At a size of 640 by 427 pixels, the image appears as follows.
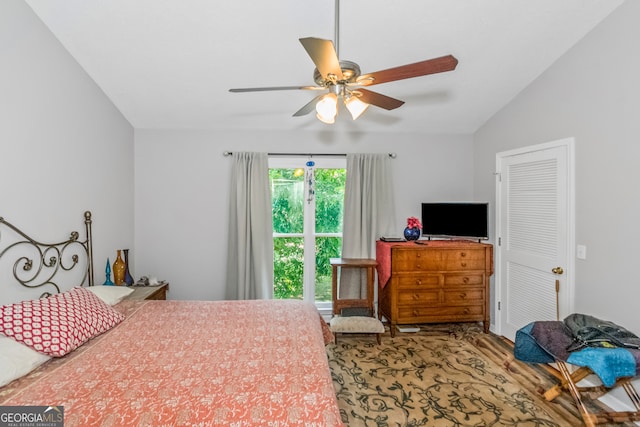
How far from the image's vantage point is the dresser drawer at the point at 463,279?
3.70 metres

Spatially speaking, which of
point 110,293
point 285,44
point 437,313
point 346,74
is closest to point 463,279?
point 437,313

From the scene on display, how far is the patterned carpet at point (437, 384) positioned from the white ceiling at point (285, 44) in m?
2.62

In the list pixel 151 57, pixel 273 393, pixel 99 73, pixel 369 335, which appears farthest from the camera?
pixel 369 335

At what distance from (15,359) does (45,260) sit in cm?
120

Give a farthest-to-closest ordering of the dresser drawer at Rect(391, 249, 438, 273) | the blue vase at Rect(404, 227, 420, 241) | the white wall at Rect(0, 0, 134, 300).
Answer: the blue vase at Rect(404, 227, 420, 241) < the dresser drawer at Rect(391, 249, 438, 273) < the white wall at Rect(0, 0, 134, 300)

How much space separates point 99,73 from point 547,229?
445cm

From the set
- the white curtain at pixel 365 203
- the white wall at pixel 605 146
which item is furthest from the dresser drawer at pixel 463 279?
the white wall at pixel 605 146

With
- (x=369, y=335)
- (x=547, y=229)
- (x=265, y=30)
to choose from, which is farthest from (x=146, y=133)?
(x=547, y=229)

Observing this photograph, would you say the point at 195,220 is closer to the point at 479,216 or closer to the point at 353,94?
the point at 353,94

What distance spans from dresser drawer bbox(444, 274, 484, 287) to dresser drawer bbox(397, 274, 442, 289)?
A: 0.12 metres

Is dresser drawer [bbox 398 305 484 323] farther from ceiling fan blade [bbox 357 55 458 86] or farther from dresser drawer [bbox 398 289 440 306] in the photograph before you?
ceiling fan blade [bbox 357 55 458 86]

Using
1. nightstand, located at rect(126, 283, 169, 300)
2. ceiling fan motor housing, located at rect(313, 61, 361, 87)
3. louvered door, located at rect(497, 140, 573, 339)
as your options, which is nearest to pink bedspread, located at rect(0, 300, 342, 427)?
nightstand, located at rect(126, 283, 169, 300)

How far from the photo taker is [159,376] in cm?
160

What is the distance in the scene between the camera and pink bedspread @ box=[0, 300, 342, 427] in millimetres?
1312
